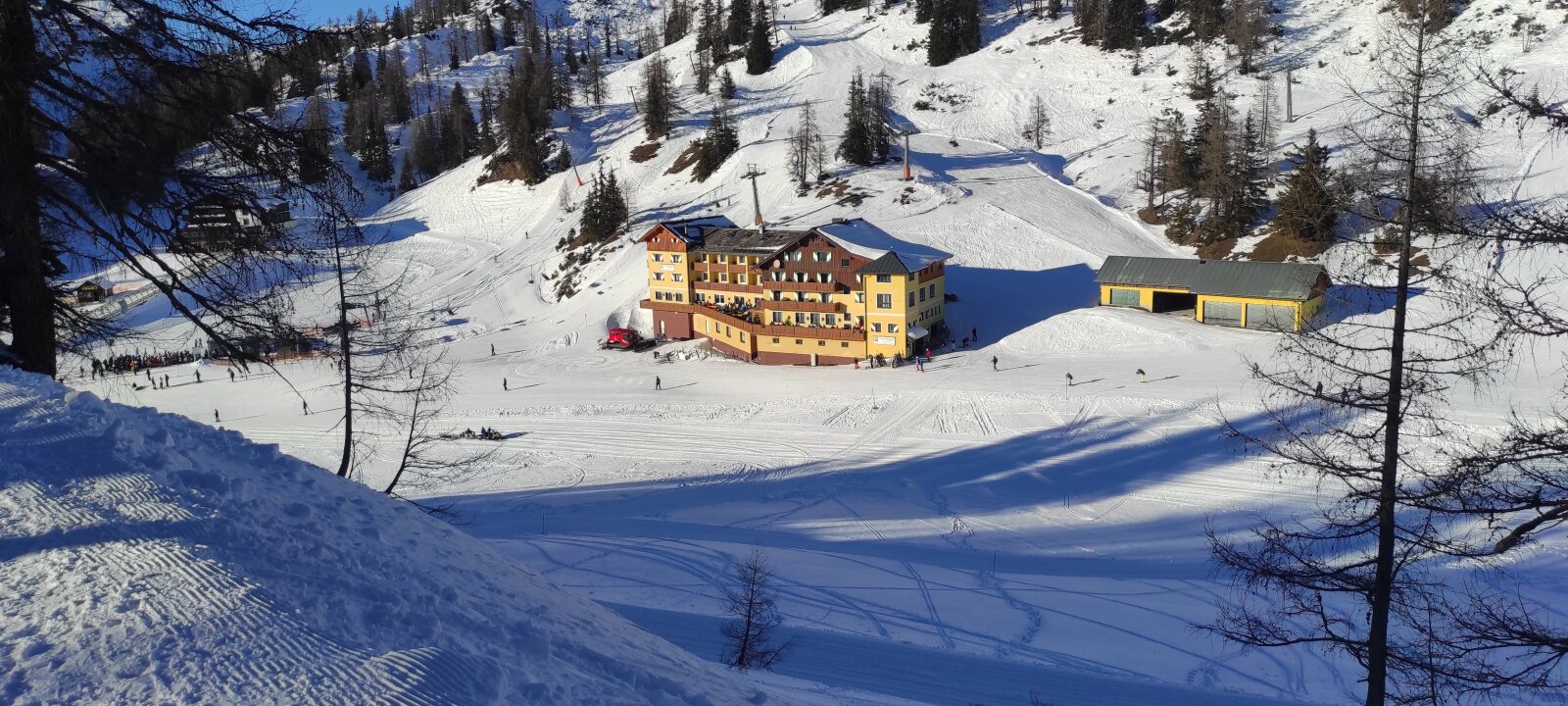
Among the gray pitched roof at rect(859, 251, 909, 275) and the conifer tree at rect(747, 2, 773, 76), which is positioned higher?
the conifer tree at rect(747, 2, 773, 76)

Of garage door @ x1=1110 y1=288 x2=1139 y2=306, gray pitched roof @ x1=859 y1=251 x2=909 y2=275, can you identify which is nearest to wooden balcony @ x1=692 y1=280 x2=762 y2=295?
gray pitched roof @ x1=859 y1=251 x2=909 y2=275

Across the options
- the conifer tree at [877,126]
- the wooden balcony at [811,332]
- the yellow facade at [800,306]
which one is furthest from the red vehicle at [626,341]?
the conifer tree at [877,126]

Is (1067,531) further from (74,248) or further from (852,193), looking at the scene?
(852,193)

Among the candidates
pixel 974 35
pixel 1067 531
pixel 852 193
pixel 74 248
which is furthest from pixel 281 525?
pixel 974 35

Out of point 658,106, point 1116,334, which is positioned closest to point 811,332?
point 1116,334

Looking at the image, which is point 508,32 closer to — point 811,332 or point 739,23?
point 739,23

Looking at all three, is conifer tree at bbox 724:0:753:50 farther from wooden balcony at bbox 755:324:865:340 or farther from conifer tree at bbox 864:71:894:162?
wooden balcony at bbox 755:324:865:340

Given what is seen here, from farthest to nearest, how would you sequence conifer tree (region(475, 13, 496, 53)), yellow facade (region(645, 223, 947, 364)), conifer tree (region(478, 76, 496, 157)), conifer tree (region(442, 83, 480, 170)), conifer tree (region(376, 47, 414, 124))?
conifer tree (region(475, 13, 496, 53)) → conifer tree (region(376, 47, 414, 124)) → conifer tree (region(442, 83, 480, 170)) → conifer tree (region(478, 76, 496, 157)) → yellow facade (region(645, 223, 947, 364))

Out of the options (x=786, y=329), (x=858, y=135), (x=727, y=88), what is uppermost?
(x=727, y=88)
